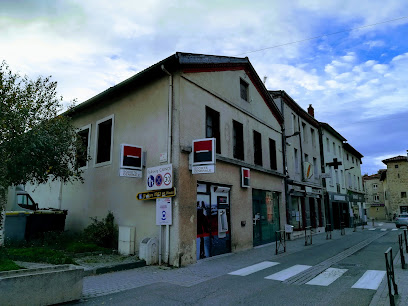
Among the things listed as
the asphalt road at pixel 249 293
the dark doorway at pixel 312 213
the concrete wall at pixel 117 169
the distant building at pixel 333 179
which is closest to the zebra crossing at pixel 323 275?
the asphalt road at pixel 249 293

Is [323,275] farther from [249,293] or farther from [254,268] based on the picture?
[249,293]

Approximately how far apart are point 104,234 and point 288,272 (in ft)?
21.2

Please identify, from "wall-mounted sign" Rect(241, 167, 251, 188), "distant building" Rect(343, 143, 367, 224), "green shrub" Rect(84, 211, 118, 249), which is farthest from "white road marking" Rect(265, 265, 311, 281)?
"distant building" Rect(343, 143, 367, 224)

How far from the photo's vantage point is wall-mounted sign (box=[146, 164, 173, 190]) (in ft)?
30.7

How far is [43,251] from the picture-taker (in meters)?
8.63

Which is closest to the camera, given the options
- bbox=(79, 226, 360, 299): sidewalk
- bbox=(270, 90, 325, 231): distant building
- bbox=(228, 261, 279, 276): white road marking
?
bbox=(79, 226, 360, 299): sidewalk

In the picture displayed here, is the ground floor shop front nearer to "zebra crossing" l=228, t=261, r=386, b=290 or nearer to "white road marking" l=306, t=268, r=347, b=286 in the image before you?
"zebra crossing" l=228, t=261, r=386, b=290

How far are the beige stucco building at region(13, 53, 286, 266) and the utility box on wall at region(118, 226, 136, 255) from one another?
25 centimetres

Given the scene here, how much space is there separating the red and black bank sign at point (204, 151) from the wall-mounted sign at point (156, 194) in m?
1.18

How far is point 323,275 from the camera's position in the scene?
757 centimetres

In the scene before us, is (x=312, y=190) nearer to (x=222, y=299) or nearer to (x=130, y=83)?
(x=130, y=83)

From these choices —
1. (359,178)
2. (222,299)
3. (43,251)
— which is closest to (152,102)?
(43,251)

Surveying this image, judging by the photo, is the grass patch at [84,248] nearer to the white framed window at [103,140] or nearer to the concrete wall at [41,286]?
the white framed window at [103,140]

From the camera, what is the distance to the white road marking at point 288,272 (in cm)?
739
